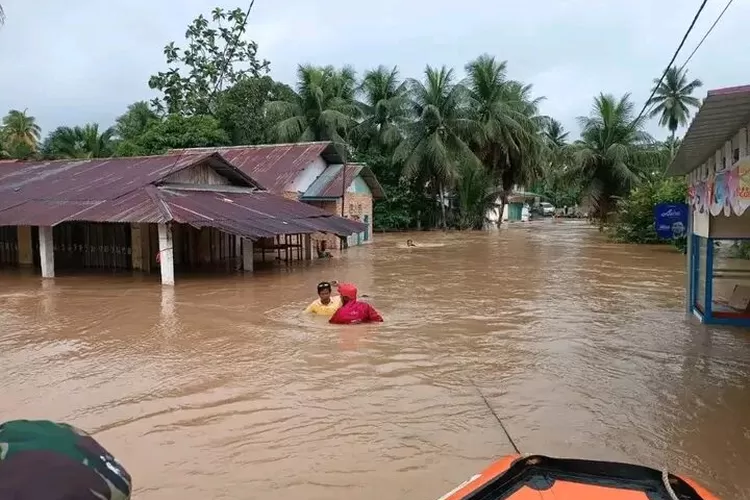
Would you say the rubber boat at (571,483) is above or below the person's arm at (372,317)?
above

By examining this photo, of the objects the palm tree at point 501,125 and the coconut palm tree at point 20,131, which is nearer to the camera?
the palm tree at point 501,125

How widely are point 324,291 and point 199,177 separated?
31.3 feet

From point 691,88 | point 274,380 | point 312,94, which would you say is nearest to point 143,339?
point 274,380

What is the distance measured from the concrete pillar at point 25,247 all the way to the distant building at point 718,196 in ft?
61.8

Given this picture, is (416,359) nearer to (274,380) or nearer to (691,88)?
(274,380)

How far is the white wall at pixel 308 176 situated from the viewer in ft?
83.0

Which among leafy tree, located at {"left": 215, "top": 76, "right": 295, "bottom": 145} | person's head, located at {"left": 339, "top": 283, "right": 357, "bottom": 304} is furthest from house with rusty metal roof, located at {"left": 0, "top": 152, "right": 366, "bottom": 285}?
leafy tree, located at {"left": 215, "top": 76, "right": 295, "bottom": 145}

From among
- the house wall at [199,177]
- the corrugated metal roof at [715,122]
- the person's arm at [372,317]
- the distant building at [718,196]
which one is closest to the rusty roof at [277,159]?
the house wall at [199,177]

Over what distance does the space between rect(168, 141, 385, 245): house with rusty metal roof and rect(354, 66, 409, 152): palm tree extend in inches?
406

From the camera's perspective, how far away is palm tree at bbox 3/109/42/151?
45438 mm

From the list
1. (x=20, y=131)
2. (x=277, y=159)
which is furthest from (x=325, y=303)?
(x=20, y=131)

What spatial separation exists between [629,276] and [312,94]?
928 inches

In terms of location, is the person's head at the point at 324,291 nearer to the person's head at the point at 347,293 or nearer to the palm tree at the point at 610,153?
the person's head at the point at 347,293

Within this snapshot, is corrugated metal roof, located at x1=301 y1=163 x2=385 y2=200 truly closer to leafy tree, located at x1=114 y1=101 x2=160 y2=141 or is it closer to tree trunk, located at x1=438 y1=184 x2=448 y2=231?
tree trunk, located at x1=438 y1=184 x2=448 y2=231
